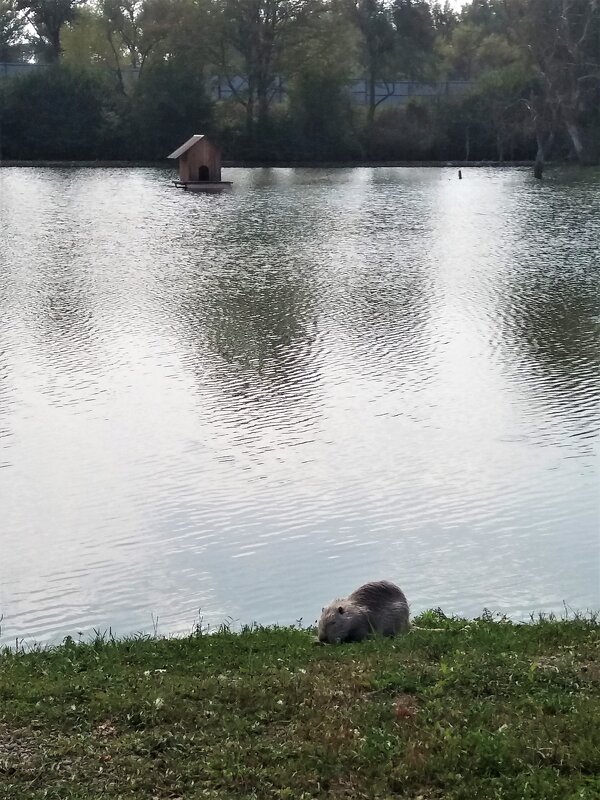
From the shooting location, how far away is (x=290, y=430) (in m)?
12.5

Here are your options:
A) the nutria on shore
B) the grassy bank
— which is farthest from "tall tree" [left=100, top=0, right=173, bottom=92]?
the grassy bank

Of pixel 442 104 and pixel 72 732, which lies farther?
pixel 442 104

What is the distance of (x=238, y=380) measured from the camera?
14602 mm

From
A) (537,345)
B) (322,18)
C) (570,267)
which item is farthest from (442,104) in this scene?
(537,345)

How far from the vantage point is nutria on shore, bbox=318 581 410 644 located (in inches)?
259

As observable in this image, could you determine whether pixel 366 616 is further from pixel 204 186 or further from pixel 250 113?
pixel 250 113

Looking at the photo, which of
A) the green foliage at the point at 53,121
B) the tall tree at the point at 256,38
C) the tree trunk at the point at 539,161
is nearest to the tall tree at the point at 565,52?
the tree trunk at the point at 539,161

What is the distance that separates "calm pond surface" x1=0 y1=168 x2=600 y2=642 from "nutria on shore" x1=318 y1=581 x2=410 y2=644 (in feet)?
4.71

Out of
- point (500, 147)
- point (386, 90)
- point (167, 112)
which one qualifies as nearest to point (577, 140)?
point (500, 147)

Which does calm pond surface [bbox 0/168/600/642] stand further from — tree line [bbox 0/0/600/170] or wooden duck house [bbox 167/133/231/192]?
tree line [bbox 0/0/600/170]

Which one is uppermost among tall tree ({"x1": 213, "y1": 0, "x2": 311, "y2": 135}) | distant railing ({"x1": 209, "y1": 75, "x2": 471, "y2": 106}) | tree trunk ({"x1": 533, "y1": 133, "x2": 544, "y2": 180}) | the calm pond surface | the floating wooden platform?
tall tree ({"x1": 213, "y1": 0, "x2": 311, "y2": 135})

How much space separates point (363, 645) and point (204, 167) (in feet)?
124

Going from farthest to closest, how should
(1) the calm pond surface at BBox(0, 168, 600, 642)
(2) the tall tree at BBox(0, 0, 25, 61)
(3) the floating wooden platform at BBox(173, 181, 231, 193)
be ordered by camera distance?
(2) the tall tree at BBox(0, 0, 25, 61) < (3) the floating wooden platform at BBox(173, 181, 231, 193) < (1) the calm pond surface at BBox(0, 168, 600, 642)

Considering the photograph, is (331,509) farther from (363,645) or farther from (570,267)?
(570,267)
